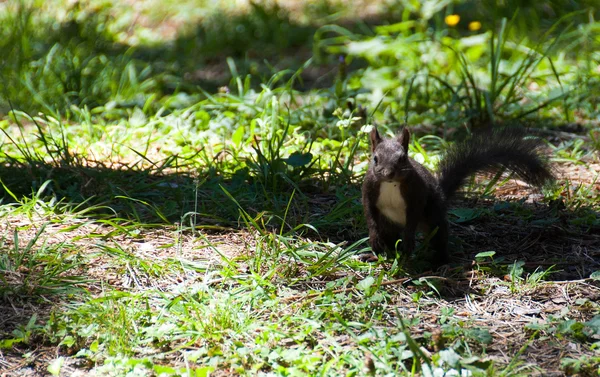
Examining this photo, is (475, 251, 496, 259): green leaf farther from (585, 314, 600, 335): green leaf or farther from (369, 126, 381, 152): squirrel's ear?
(369, 126, 381, 152): squirrel's ear

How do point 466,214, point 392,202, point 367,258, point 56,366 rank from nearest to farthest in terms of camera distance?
point 56,366 < point 392,202 < point 367,258 < point 466,214

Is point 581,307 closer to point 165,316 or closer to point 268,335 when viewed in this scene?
point 268,335

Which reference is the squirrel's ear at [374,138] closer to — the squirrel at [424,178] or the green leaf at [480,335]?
the squirrel at [424,178]

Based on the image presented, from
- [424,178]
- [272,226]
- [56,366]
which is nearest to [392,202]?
[424,178]

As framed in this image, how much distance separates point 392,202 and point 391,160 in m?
0.21

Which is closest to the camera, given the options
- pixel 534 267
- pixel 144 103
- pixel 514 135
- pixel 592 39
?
pixel 534 267

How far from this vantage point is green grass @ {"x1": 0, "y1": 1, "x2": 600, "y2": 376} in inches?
95.3

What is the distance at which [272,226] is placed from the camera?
330 centimetres

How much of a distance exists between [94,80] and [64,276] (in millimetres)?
2880

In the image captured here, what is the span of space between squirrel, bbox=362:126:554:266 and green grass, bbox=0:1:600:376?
122mm

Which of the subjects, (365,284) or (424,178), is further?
(424,178)

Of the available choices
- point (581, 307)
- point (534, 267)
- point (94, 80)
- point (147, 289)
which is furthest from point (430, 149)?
point (94, 80)

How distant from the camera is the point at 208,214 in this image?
3367 mm

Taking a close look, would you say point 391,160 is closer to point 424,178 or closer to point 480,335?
point 424,178
